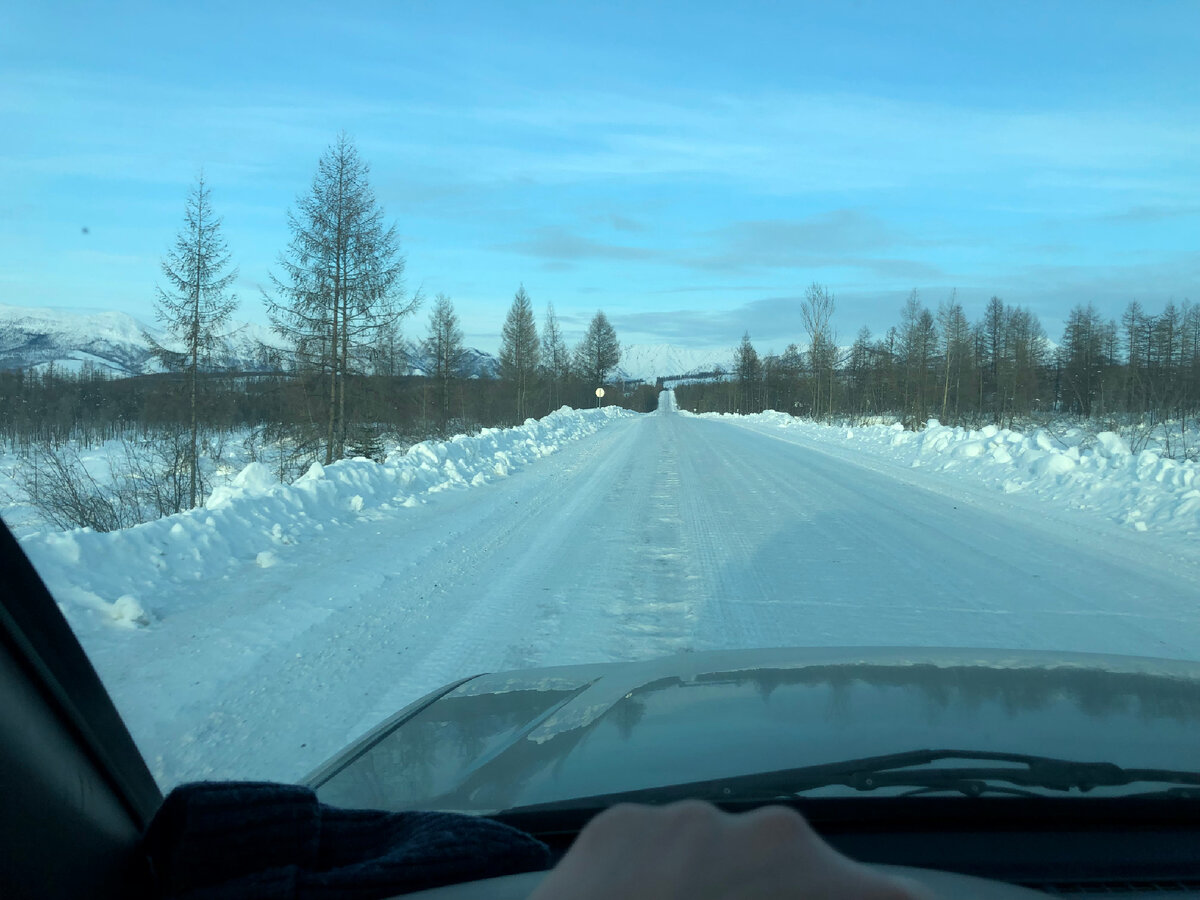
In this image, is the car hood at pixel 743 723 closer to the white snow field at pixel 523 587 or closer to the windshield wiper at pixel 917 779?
the windshield wiper at pixel 917 779

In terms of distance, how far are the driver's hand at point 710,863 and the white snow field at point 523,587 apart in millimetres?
3292

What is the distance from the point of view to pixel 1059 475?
1366 cm

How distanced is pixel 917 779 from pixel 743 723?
2.18ft

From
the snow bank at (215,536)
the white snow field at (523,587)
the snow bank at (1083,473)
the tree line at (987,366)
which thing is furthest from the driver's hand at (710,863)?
the tree line at (987,366)

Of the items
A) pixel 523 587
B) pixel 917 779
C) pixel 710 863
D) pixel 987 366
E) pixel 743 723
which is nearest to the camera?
pixel 710 863

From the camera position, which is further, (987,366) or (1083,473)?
(987,366)

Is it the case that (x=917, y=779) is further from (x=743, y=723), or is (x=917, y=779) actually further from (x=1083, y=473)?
(x=1083, y=473)

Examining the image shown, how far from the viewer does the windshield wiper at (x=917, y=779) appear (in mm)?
2461

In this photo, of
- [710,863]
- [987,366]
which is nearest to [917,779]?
[710,863]

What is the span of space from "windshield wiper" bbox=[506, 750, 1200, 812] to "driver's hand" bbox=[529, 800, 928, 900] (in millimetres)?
1680

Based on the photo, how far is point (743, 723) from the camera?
3004 mm

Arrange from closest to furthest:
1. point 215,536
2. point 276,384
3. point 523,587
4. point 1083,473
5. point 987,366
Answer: point 523,587 → point 215,536 → point 1083,473 → point 276,384 → point 987,366

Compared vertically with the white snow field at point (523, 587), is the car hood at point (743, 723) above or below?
above

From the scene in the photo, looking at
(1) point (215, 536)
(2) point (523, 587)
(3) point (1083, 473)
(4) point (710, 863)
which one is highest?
(4) point (710, 863)
